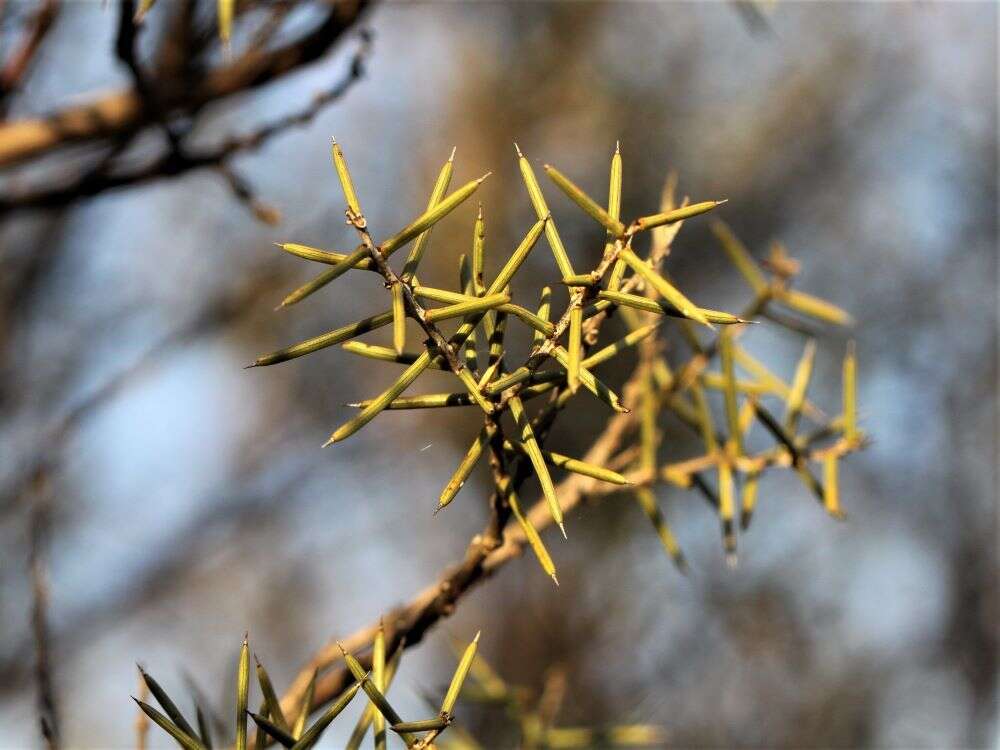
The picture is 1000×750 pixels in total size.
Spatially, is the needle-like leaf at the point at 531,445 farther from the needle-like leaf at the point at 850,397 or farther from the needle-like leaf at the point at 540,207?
the needle-like leaf at the point at 850,397

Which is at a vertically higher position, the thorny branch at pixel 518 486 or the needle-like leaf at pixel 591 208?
the needle-like leaf at pixel 591 208

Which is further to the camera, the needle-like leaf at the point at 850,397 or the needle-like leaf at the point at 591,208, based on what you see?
the needle-like leaf at the point at 850,397

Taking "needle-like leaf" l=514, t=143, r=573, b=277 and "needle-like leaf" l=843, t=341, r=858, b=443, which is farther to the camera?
"needle-like leaf" l=843, t=341, r=858, b=443

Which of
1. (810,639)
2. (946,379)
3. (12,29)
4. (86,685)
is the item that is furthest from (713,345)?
(946,379)

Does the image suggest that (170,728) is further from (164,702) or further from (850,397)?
(850,397)

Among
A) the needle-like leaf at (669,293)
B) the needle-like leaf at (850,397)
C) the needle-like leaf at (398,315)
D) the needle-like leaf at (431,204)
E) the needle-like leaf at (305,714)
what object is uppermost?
the needle-like leaf at (431,204)

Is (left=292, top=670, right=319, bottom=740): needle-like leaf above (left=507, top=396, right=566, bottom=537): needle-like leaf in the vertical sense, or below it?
below

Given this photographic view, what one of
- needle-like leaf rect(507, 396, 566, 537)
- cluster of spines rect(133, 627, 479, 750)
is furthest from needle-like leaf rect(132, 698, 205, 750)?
needle-like leaf rect(507, 396, 566, 537)

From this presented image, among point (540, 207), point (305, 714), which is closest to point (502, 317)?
point (540, 207)

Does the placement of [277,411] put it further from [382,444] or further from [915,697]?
[915,697]

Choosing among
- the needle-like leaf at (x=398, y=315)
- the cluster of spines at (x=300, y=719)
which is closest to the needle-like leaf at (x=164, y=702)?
the cluster of spines at (x=300, y=719)

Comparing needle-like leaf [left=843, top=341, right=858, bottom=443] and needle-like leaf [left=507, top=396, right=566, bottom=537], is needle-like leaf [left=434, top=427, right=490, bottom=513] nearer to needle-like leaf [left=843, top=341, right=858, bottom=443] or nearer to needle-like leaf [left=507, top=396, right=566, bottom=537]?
Answer: needle-like leaf [left=507, top=396, right=566, bottom=537]

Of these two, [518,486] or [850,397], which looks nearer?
[518,486]
